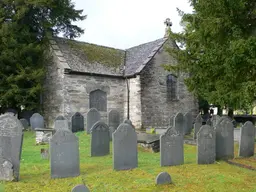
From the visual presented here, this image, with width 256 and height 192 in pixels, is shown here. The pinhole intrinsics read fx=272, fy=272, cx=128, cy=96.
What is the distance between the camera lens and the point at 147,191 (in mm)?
5910

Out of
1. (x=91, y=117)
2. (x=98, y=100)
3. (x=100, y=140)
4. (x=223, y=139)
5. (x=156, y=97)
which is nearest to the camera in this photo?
(x=223, y=139)

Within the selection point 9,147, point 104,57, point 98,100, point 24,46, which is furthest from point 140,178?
point 104,57

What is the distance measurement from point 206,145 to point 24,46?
Result: 1538 cm

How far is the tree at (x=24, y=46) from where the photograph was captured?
1872 centimetres

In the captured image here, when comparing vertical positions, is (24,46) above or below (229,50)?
above

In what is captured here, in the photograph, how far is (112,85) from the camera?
20859 millimetres

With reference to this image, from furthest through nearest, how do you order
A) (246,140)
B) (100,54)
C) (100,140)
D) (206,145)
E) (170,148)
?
(100,54)
(100,140)
(246,140)
(206,145)
(170,148)

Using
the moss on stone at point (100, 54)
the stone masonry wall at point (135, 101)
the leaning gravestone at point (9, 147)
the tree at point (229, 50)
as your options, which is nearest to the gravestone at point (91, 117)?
the stone masonry wall at point (135, 101)

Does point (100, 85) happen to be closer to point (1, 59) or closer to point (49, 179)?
point (1, 59)

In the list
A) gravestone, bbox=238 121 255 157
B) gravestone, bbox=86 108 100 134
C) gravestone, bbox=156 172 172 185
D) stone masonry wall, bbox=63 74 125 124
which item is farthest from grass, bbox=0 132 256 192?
stone masonry wall, bbox=63 74 125 124

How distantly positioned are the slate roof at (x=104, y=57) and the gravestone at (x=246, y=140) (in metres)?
11.4

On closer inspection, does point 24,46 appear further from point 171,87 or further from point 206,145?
point 206,145

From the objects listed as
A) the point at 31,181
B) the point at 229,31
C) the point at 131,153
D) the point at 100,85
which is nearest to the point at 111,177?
the point at 131,153

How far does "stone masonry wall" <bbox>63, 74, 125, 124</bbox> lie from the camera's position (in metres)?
18.6
